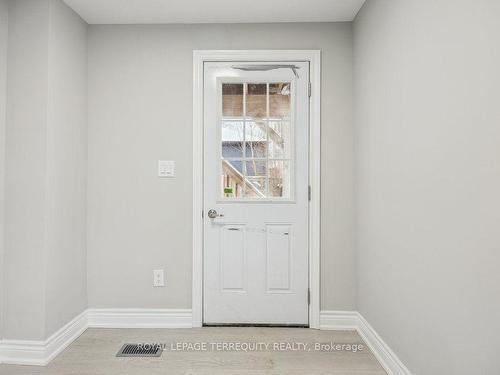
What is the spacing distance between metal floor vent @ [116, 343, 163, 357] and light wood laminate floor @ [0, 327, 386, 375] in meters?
0.05

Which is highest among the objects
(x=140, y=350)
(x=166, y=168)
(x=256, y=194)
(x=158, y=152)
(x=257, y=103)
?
(x=257, y=103)

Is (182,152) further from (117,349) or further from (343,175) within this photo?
(117,349)

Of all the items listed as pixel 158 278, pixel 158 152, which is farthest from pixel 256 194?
pixel 158 278

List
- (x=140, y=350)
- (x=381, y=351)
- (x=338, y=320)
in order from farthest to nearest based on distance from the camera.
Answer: (x=338, y=320), (x=140, y=350), (x=381, y=351)

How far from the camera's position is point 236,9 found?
270 centimetres

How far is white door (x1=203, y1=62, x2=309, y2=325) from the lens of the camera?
2.94 m

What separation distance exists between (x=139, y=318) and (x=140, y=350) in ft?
1.44

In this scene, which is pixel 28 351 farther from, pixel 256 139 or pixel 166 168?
pixel 256 139

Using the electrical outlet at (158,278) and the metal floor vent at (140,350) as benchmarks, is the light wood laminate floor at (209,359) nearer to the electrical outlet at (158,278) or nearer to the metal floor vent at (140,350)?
the metal floor vent at (140,350)

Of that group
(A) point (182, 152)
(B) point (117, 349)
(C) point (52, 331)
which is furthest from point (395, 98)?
(C) point (52, 331)

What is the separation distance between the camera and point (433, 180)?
66.5 inches

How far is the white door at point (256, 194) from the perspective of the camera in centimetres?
294

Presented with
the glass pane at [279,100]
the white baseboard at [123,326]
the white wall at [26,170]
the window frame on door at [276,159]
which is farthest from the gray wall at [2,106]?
the glass pane at [279,100]

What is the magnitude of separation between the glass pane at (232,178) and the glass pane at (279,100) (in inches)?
19.4
